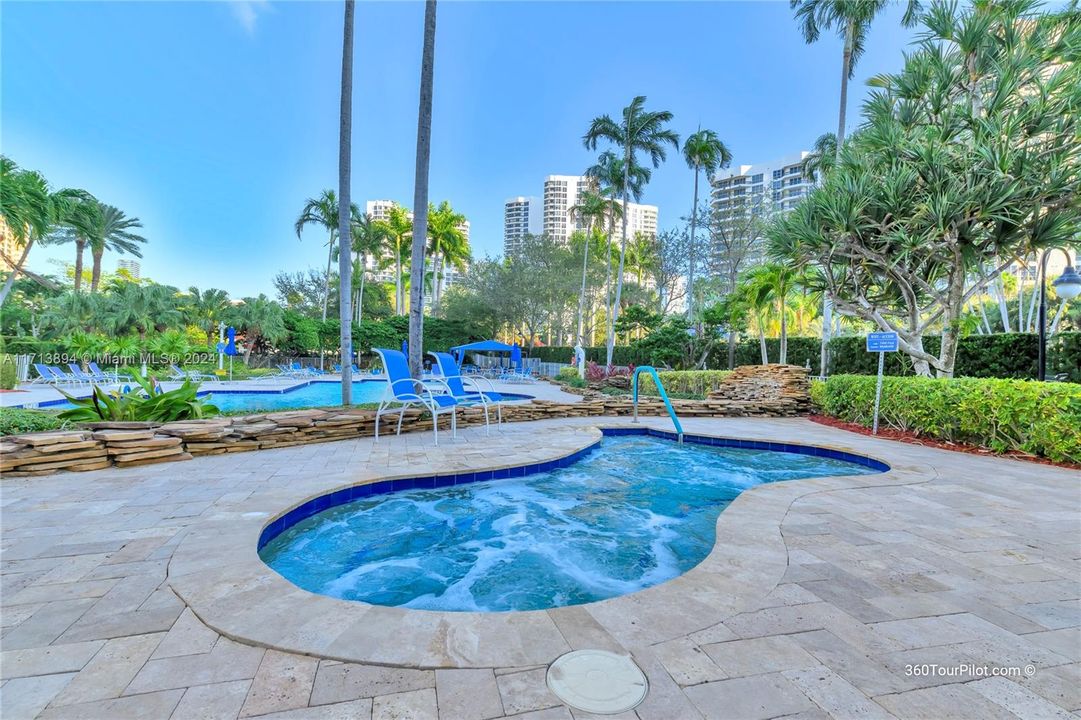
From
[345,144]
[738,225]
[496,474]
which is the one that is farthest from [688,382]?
[738,225]

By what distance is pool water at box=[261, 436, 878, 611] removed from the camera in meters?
2.37

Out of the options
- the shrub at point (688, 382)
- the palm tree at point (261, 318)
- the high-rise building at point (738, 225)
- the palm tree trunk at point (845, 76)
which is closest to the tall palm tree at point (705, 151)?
the high-rise building at point (738, 225)

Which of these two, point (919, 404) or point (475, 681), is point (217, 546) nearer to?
point (475, 681)

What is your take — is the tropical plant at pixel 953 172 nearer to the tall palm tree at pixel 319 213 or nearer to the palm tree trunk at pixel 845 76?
the palm tree trunk at pixel 845 76

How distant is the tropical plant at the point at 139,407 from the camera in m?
4.42

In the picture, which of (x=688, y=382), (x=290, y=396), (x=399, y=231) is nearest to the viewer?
(x=688, y=382)

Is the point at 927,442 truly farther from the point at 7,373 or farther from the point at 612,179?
the point at 7,373

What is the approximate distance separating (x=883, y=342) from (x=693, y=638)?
658cm

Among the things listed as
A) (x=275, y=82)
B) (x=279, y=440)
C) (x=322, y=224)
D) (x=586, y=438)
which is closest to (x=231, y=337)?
(x=275, y=82)

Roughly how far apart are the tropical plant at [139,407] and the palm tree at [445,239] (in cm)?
2282

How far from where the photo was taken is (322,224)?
25172mm

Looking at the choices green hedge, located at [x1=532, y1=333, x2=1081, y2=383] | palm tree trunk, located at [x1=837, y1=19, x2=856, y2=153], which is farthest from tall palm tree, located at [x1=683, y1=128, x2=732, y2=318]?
palm tree trunk, located at [x1=837, y1=19, x2=856, y2=153]

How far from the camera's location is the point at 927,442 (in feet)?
19.3

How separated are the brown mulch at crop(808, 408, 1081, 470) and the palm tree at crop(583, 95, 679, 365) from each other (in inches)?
419
